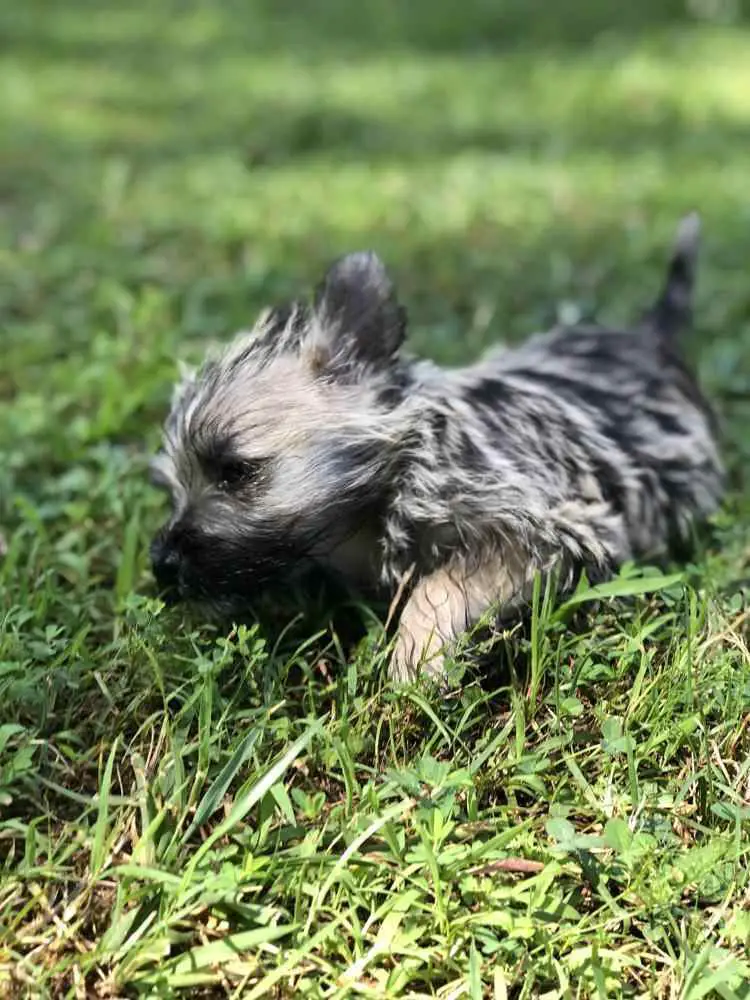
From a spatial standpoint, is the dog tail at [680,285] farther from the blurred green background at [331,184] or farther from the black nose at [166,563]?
the black nose at [166,563]

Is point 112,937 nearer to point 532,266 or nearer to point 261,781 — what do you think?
point 261,781

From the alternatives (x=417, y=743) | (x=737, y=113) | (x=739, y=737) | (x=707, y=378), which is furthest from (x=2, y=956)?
(x=737, y=113)

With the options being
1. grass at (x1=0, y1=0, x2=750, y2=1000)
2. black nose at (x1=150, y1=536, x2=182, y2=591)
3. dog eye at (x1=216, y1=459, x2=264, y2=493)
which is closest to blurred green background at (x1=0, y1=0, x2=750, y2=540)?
grass at (x1=0, y1=0, x2=750, y2=1000)

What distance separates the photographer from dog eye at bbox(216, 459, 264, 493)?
2.86m

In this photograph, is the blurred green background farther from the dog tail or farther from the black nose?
the black nose

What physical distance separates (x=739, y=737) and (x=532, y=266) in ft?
11.7

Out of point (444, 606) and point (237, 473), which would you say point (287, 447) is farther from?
point (444, 606)

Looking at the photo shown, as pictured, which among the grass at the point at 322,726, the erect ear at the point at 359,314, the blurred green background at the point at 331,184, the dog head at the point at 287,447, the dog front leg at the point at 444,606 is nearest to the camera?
the grass at the point at 322,726

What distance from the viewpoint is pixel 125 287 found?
533 centimetres

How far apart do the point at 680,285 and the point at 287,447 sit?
220cm

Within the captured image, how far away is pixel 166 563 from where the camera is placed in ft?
9.47

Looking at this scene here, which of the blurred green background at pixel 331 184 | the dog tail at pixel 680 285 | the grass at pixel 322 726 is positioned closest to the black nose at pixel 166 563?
the grass at pixel 322 726

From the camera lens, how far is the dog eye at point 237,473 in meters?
2.86

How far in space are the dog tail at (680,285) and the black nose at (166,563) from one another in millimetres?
2252
